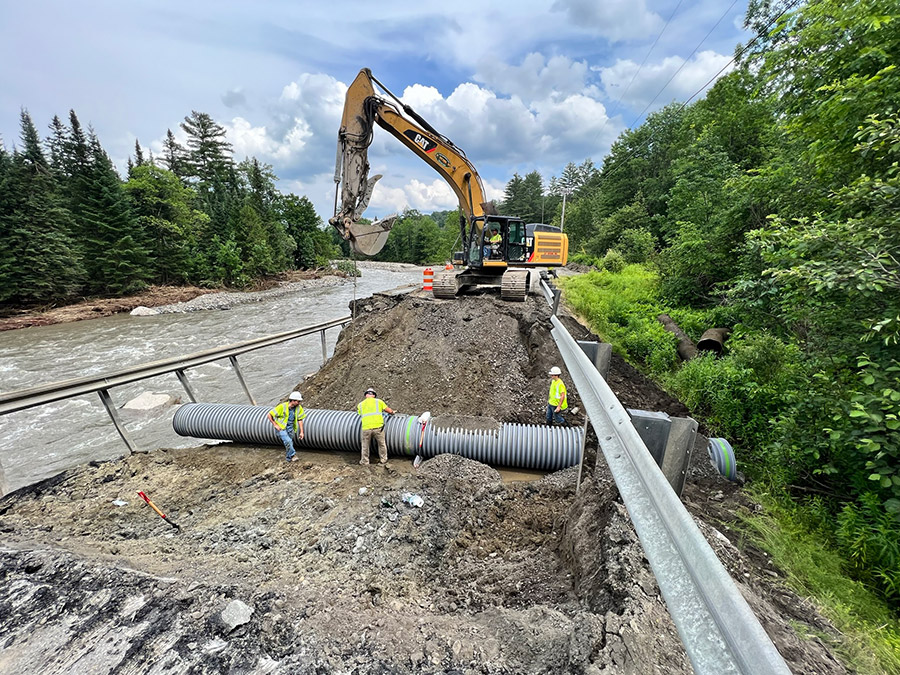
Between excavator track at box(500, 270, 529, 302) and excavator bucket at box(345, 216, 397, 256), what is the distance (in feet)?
12.5

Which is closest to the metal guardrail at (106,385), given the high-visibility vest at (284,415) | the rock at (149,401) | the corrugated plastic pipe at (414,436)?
the corrugated plastic pipe at (414,436)

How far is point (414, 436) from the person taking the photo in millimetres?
5484

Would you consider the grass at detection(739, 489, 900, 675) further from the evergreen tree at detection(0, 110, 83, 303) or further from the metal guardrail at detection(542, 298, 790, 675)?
the evergreen tree at detection(0, 110, 83, 303)

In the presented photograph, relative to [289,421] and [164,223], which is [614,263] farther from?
[164,223]

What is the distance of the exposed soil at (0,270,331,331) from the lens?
20891mm

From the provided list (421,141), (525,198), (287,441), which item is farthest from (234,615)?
(525,198)

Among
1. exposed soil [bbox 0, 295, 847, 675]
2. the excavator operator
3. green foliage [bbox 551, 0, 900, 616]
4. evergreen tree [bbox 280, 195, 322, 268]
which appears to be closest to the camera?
exposed soil [bbox 0, 295, 847, 675]

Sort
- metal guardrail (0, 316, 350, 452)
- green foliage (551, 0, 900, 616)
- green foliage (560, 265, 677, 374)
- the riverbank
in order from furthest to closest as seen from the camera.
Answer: the riverbank < green foliage (560, 265, 677, 374) < metal guardrail (0, 316, 350, 452) < green foliage (551, 0, 900, 616)

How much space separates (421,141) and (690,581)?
11186 millimetres

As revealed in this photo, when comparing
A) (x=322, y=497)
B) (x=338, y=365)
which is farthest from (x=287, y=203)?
(x=322, y=497)

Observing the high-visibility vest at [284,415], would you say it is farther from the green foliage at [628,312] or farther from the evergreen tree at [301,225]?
the evergreen tree at [301,225]

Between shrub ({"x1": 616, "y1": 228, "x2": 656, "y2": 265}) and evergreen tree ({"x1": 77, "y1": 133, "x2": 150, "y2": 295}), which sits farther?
evergreen tree ({"x1": 77, "y1": 133, "x2": 150, "y2": 295})

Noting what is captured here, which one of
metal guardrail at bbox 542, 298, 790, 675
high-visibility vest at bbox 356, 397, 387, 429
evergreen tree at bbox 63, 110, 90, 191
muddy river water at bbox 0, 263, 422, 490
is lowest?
muddy river water at bbox 0, 263, 422, 490

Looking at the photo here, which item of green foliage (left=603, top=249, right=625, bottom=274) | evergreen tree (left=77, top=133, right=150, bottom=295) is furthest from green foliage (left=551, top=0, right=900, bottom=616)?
evergreen tree (left=77, top=133, right=150, bottom=295)
